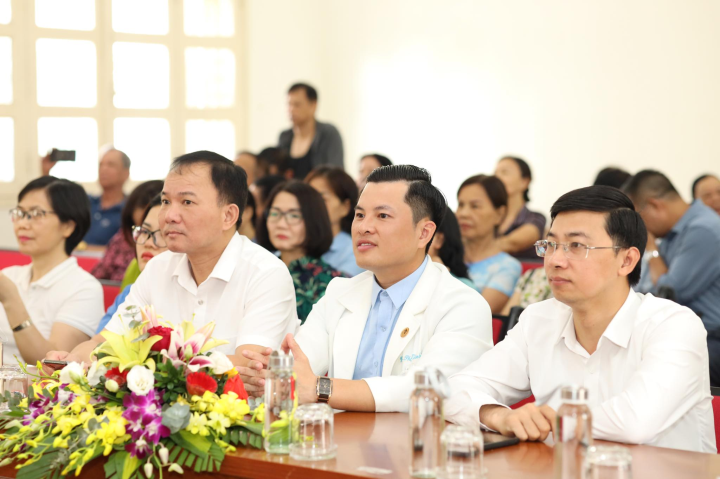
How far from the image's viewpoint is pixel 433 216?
262 centimetres

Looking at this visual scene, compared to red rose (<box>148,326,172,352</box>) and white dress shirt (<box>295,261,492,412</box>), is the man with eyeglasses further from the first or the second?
red rose (<box>148,326,172,352</box>)

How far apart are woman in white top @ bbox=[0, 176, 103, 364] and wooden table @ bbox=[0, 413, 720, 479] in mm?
1562

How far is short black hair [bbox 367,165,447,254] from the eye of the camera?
2562mm

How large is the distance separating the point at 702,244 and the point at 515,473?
2.79 m

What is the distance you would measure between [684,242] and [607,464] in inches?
114

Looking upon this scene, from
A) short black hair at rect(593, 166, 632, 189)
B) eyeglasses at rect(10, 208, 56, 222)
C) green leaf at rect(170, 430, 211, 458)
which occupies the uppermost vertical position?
short black hair at rect(593, 166, 632, 189)

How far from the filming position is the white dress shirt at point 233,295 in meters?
2.67

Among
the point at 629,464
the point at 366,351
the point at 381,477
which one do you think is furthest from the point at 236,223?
the point at 629,464

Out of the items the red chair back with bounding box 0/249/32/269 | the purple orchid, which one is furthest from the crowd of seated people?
the red chair back with bounding box 0/249/32/269

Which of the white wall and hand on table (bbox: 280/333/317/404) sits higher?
the white wall

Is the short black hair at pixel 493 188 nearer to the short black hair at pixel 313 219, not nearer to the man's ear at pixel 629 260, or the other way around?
the short black hair at pixel 313 219

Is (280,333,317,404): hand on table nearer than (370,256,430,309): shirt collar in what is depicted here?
Yes

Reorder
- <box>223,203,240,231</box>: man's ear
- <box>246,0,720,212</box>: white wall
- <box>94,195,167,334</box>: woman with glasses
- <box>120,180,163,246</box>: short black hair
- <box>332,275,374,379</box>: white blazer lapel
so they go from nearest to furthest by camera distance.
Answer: <box>332,275,374,379</box>: white blazer lapel
<box>223,203,240,231</box>: man's ear
<box>94,195,167,334</box>: woman with glasses
<box>120,180,163,246</box>: short black hair
<box>246,0,720,212</box>: white wall

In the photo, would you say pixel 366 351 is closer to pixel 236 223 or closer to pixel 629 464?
pixel 236 223
